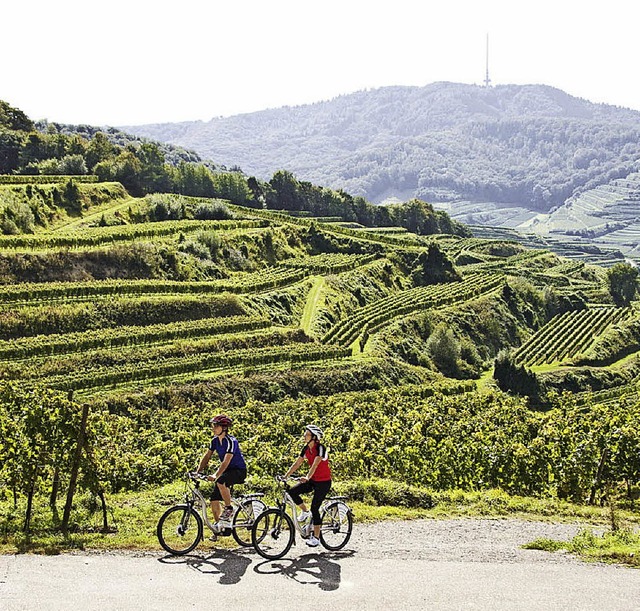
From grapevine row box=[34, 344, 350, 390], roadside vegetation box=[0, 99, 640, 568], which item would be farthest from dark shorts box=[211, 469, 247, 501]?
grapevine row box=[34, 344, 350, 390]

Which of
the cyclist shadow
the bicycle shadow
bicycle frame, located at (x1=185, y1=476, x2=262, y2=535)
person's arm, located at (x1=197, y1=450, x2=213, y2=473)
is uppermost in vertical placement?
person's arm, located at (x1=197, y1=450, x2=213, y2=473)

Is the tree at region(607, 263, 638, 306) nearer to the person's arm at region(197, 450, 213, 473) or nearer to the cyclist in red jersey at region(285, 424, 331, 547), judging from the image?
the cyclist in red jersey at region(285, 424, 331, 547)

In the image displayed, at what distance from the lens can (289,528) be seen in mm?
16859

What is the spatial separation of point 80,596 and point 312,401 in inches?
1372

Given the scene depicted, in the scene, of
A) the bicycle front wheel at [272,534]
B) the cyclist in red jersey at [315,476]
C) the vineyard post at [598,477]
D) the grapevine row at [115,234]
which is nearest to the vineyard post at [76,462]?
the bicycle front wheel at [272,534]

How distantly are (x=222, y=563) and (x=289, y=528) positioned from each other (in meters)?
1.66

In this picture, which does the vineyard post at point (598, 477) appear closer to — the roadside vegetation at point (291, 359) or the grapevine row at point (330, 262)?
the roadside vegetation at point (291, 359)

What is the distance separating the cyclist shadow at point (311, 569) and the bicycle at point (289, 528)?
0.27m

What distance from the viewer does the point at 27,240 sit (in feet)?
232

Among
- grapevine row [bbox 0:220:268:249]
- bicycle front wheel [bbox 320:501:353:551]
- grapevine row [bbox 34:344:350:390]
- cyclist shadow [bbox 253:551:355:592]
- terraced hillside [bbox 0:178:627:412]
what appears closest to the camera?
cyclist shadow [bbox 253:551:355:592]

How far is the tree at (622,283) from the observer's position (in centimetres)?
12663

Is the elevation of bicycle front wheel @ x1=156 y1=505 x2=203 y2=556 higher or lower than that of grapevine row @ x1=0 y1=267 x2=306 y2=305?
lower

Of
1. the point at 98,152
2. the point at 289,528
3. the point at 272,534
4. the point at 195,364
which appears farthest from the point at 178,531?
the point at 98,152

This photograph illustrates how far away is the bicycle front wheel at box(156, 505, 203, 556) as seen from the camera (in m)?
16.5
